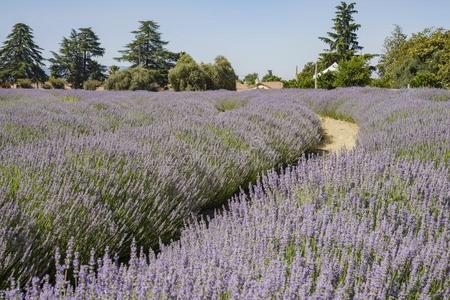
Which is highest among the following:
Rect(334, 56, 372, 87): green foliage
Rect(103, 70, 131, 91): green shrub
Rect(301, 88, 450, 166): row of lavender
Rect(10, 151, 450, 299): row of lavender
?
Rect(334, 56, 372, 87): green foliage

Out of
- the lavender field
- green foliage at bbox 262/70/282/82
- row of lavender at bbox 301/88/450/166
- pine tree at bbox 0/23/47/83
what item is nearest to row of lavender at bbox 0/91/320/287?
the lavender field

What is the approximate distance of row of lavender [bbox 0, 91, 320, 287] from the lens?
86.6 inches

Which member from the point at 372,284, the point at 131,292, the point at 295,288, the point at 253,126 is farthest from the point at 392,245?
the point at 253,126

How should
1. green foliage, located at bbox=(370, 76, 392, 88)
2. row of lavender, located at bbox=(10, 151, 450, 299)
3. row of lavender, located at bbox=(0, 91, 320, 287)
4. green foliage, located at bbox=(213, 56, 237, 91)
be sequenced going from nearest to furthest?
row of lavender, located at bbox=(10, 151, 450, 299) < row of lavender, located at bbox=(0, 91, 320, 287) < green foliage, located at bbox=(370, 76, 392, 88) < green foliage, located at bbox=(213, 56, 237, 91)

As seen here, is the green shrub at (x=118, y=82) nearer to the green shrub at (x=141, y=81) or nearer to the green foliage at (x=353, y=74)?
the green shrub at (x=141, y=81)

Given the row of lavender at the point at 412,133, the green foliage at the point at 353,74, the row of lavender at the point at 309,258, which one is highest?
the green foliage at the point at 353,74

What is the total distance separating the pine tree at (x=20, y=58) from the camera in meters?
44.9

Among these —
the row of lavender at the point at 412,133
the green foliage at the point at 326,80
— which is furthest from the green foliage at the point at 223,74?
the row of lavender at the point at 412,133

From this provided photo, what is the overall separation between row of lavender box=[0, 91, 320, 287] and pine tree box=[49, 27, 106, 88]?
45.4 m

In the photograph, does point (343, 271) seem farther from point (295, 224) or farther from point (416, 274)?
point (295, 224)

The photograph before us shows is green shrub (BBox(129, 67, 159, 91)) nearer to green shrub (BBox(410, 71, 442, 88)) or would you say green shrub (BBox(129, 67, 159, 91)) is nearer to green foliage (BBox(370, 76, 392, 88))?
green foliage (BBox(370, 76, 392, 88))

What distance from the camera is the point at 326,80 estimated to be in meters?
28.3

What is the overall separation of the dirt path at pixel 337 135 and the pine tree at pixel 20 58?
41741 millimetres

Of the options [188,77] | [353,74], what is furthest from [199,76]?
[353,74]
